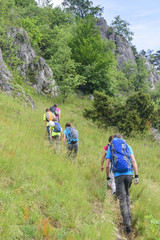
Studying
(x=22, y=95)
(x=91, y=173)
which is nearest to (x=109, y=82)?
(x=22, y=95)

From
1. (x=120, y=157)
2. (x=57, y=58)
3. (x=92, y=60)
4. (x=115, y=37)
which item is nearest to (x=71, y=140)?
(x=120, y=157)

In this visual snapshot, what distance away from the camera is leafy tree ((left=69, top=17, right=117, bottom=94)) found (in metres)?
24.0

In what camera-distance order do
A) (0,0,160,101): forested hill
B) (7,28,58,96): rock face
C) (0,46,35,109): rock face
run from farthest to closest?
(7,28,58,96): rock face, (0,0,160,101): forested hill, (0,46,35,109): rock face

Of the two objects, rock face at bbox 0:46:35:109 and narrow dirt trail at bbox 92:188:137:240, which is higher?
rock face at bbox 0:46:35:109

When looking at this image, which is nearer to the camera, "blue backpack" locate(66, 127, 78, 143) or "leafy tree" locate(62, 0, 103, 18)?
"blue backpack" locate(66, 127, 78, 143)

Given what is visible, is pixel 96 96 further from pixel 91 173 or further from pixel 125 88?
pixel 125 88

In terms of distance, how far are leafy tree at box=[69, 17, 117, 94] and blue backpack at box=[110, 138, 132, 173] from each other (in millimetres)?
19800

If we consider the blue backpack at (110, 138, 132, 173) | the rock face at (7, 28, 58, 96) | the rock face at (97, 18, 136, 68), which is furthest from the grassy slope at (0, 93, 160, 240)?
the rock face at (97, 18, 136, 68)

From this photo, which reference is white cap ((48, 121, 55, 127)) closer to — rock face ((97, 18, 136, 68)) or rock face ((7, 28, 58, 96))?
rock face ((7, 28, 58, 96))

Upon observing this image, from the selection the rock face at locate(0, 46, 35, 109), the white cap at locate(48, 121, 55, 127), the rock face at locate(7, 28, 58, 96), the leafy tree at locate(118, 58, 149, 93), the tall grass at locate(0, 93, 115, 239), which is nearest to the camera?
the tall grass at locate(0, 93, 115, 239)

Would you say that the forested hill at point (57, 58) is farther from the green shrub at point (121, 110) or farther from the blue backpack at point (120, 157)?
the blue backpack at point (120, 157)

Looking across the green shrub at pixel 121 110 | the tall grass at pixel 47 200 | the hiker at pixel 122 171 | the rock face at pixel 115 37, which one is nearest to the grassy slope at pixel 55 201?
the tall grass at pixel 47 200

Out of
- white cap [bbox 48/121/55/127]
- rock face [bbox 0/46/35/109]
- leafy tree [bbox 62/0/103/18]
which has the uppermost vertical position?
leafy tree [bbox 62/0/103/18]

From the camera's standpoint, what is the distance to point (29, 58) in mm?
20266
